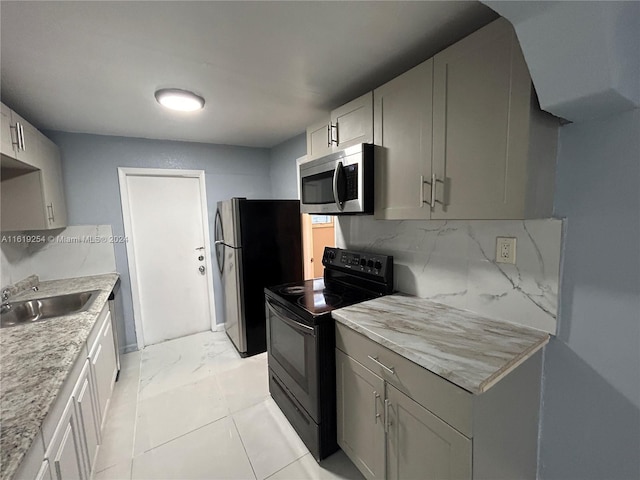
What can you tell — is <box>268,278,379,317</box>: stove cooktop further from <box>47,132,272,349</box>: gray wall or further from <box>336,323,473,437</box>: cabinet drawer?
<box>47,132,272,349</box>: gray wall

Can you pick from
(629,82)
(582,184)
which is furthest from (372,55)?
(582,184)

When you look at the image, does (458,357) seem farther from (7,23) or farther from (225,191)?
(225,191)

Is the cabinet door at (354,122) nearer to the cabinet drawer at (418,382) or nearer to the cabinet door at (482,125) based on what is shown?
the cabinet door at (482,125)

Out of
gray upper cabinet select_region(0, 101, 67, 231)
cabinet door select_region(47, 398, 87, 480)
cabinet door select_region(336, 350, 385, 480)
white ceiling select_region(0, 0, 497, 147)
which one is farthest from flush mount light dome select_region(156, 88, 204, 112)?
cabinet door select_region(336, 350, 385, 480)

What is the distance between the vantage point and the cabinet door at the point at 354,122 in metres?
1.66

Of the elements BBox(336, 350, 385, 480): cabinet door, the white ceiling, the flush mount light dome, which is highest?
the white ceiling

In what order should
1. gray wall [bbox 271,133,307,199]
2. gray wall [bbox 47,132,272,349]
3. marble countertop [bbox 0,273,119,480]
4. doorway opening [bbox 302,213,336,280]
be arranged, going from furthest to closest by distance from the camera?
doorway opening [bbox 302,213,336,280]
gray wall [bbox 271,133,307,199]
gray wall [bbox 47,132,272,349]
marble countertop [bbox 0,273,119,480]

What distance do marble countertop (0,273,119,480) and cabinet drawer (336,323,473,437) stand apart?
1196 mm

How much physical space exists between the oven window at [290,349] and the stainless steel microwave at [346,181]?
2.68 ft

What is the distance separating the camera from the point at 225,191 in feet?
11.1

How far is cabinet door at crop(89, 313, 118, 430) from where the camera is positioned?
1.78 m

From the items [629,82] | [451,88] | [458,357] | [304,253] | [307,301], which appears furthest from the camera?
[304,253]

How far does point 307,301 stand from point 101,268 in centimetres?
234

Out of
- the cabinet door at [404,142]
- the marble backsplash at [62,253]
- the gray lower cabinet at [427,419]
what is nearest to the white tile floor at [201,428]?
the gray lower cabinet at [427,419]
